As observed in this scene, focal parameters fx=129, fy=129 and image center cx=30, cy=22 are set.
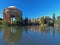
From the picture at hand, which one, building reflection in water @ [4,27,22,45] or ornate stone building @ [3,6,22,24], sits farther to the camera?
ornate stone building @ [3,6,22,24]

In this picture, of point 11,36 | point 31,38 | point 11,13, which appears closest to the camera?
point 31,38

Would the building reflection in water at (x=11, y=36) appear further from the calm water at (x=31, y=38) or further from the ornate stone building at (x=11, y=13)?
the ornate stone building at (x=11, y=13)

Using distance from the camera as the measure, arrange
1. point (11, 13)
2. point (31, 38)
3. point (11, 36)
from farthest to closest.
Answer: point (11, 13) → point (11, 36) → point (31, 38)

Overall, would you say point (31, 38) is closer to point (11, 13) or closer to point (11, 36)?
point (11, 36)

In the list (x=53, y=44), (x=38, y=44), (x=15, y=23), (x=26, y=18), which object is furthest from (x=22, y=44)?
(x=26, y=18)

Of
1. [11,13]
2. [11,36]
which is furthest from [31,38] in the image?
[11,13]

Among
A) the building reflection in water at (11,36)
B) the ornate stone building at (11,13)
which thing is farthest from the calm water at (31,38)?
the ornate stone building at (11,13)

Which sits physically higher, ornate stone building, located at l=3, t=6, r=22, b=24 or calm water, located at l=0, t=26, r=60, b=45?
ornate stone building, located at l=3, t=6, r=22, b=24

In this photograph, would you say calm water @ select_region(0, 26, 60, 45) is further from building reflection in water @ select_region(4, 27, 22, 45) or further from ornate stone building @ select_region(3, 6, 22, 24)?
ornate stone building @ select_region(3, 6, 22, 24)

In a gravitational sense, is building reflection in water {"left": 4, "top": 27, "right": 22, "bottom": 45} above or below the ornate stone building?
below

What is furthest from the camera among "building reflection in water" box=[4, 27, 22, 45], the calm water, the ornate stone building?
the ornate stone building

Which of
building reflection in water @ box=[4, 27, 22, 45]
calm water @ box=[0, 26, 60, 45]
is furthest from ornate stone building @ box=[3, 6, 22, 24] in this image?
calm water @ box=[0, 26, 60, 45]

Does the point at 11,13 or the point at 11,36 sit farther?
the point at 11,13

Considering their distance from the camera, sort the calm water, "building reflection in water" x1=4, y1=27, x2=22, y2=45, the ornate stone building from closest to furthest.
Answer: the calm water < "building reflection in water" x1=4, y1=27, x2=22, y2=45 < the ornate stone building
